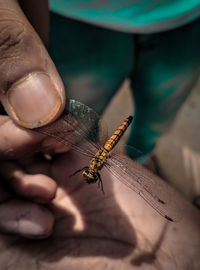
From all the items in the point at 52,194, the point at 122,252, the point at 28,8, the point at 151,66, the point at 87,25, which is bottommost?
the point at 122,252

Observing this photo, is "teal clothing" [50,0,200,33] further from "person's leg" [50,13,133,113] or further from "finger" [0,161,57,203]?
"finger" [0,161,57,203]

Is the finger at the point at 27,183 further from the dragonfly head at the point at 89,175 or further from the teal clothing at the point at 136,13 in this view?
the teal clothing at the point at 136,13

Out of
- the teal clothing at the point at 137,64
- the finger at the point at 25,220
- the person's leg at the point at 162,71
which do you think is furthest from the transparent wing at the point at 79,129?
the person's leg at the point at 162,71

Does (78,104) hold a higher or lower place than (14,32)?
lower

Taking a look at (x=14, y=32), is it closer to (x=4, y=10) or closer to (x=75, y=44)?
(x=4, y=10)

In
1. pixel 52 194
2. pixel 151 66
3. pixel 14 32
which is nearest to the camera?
pixel 14 32

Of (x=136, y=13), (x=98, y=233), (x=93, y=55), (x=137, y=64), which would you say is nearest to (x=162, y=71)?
(x=137, y=64)

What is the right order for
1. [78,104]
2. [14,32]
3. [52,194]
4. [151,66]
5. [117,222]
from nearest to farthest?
[14,32], [78,104], [52,194], [117,222], [151,66]

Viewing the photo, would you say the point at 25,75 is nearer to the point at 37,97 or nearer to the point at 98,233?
the point at 37,97

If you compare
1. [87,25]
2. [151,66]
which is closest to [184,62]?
[151,66]
